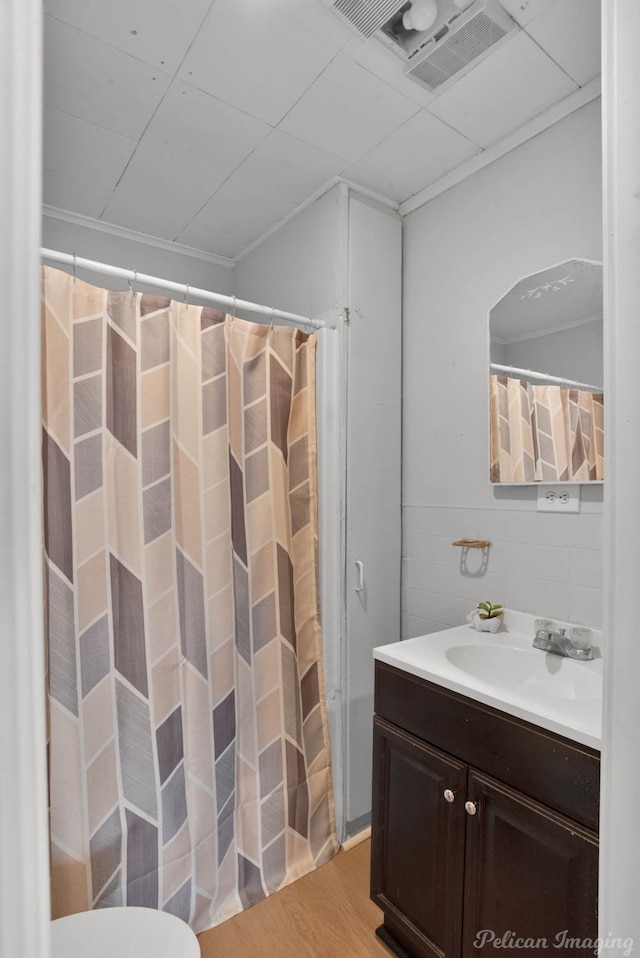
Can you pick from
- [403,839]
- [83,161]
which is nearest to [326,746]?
[403,839]

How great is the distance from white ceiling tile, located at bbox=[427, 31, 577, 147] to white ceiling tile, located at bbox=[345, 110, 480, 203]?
5 centimetres

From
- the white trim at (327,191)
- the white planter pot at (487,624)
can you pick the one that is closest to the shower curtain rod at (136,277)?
the white trim at (327,191)

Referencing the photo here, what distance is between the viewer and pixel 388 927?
4.84ft

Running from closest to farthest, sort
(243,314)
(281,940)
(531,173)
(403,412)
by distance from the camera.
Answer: (281,940)
(531,173)
(403,412)
(243,314)

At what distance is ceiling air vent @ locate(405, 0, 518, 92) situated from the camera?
1.25 meters

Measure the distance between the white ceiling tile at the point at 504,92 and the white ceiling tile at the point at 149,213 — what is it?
104 centimetres

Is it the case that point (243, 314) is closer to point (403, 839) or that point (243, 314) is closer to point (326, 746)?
point (326, 746)

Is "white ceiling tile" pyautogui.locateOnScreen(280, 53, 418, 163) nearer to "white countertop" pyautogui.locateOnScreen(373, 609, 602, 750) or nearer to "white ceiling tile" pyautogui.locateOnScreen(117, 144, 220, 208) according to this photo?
"white ceiling tile" pyautogui.locateOnScreen(117, 144, 220, 208)

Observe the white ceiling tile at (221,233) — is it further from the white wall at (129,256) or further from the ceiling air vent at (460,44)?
the ceiling air vent at (460,44)

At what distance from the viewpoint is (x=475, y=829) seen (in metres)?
1.21

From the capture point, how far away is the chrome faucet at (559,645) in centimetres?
142

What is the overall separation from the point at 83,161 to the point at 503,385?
163 cm

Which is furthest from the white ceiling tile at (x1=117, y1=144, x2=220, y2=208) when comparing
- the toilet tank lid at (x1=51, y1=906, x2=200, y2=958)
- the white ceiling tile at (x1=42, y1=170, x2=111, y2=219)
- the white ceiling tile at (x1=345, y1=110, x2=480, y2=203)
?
the toilet tank lid at (x1=51, y1=906, x2=200, y2=958)

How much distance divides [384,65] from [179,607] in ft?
5.30
